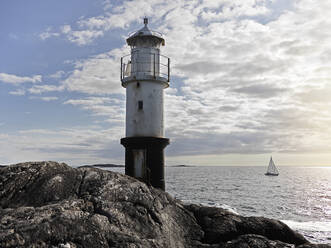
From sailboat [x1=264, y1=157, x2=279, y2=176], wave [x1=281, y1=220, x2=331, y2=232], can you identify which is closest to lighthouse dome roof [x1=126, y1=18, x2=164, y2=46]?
wave [x1=281, y1=220, x2=331, y2=232]

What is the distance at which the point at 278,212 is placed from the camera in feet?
103

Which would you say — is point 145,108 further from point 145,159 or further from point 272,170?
point 272,170

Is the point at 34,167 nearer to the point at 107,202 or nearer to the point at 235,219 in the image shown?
the point at 107,202

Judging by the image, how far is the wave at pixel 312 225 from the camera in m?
22.7

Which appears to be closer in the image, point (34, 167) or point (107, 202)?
point (107, 202)

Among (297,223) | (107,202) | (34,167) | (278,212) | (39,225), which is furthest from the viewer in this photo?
(278,212)

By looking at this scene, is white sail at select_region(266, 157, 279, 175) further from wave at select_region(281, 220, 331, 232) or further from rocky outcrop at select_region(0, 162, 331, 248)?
rocky outcrop at select_region(0, 162, 331, 248)

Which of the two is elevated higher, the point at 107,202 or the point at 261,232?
the point at 107,202

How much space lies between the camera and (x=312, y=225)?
965 inches

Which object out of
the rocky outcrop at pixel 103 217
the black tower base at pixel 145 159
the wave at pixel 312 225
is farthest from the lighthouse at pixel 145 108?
the wave at pixel 312 225

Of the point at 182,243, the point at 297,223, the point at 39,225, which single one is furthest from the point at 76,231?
the point at 297,223

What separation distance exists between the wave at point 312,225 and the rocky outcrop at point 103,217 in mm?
16666

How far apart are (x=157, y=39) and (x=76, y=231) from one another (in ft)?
36.1

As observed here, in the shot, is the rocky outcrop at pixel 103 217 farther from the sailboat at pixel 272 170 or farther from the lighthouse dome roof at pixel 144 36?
the sailboat at pixel 272 170
